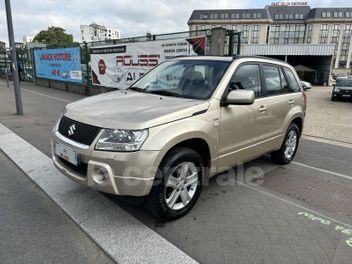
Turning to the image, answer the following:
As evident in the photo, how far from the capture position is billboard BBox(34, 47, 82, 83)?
15031mm

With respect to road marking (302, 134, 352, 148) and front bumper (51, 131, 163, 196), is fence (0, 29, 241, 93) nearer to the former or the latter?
road marking (302, 134, 352, 148)

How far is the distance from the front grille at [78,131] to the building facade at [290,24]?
292 ft

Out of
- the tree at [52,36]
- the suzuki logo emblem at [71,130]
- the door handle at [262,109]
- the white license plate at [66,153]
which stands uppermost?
the tree at [52,36]

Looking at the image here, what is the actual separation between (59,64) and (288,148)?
1549 centimetres

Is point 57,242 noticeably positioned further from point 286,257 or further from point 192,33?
point 192,33

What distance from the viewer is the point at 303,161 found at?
5.24 m

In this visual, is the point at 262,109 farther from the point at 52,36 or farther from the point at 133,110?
the point at 52,36

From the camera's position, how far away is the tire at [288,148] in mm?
4737

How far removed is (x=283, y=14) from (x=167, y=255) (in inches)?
4099

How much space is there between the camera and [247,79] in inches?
148

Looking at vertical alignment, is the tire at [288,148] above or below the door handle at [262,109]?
below

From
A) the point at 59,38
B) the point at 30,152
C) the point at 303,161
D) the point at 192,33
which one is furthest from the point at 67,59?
the point at 59,38

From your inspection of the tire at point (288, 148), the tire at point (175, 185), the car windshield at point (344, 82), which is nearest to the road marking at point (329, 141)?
the tire at point (288, 148)

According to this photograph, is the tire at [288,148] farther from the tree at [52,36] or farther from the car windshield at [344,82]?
the tree at [52,36]
